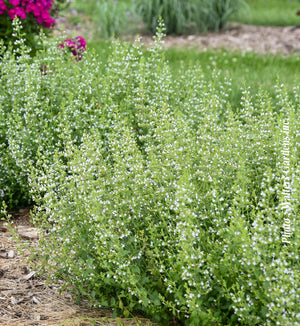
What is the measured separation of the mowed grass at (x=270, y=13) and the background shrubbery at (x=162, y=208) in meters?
8.66

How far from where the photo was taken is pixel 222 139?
362 cm

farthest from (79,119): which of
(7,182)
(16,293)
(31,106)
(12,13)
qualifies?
(12,13)

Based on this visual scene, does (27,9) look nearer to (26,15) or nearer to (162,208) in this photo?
(26,15)

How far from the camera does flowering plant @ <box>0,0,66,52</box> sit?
587 cm

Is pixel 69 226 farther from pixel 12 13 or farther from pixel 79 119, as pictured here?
pixel 12 13

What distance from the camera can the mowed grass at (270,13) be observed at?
12.5 metres

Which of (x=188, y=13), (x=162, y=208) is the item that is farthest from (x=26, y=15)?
(x=188, y=13)

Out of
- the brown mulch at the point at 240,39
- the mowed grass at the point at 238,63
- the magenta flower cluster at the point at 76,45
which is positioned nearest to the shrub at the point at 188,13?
the brown mulch at the point at 240,39

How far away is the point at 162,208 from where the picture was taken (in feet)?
10.0

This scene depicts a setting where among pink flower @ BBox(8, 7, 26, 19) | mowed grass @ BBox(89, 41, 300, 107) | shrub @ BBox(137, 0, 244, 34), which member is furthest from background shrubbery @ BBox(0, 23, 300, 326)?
shrub @ BBox(137, 0, 244, 34)

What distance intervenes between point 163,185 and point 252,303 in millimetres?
1093

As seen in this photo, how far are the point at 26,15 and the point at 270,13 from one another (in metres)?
9.83

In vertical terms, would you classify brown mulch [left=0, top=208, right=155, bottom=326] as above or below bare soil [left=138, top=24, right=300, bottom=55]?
below

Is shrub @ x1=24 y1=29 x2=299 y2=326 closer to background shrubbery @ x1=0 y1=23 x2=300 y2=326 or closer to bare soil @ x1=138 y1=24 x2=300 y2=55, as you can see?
background shrubbery @ x1=0 y1=23 x2=300 y2=326
